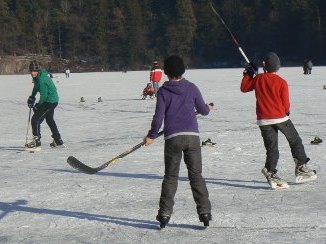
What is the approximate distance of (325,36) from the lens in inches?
3642

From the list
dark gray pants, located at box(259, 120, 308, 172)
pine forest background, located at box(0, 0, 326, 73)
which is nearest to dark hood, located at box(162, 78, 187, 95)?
dark gray pants, located at box(259, 120, 308, 172)

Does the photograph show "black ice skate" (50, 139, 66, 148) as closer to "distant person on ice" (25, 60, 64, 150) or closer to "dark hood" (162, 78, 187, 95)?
"distant person on ice" (25, 60, 64, 150)

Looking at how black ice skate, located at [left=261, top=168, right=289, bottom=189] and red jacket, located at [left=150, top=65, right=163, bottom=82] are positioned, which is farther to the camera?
red jacket, located at [left=150, top=65, right=163, bottom=82]

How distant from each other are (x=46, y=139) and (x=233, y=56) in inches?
3538

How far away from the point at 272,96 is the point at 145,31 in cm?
10845

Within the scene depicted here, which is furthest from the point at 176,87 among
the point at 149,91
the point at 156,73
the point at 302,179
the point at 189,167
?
the point at 149,91

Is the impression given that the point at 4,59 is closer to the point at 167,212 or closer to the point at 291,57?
the point at 291,57

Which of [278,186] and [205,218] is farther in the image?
[278,186]

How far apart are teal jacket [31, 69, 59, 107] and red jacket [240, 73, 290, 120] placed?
5016 millimetres

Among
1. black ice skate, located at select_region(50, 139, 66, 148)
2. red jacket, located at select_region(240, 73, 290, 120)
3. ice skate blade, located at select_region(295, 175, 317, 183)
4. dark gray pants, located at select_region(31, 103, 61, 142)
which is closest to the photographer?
red jacket, located at select_region(240, 73, 290, 120)

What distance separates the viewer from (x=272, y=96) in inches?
273

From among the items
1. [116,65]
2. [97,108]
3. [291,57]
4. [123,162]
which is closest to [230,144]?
[123,162]

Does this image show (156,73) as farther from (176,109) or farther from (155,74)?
(176,109)

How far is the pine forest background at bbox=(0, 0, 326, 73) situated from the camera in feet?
327
